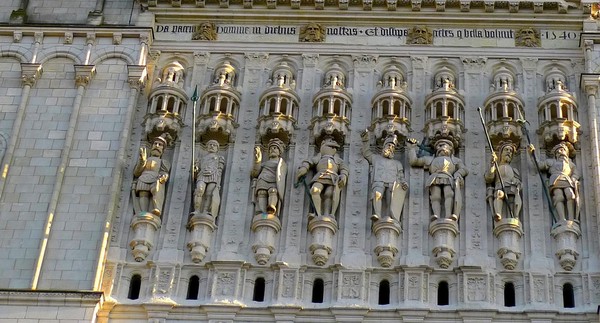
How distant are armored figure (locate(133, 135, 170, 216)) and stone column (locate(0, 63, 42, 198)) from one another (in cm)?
220

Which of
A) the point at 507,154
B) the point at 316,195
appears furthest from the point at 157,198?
the point at 507,154

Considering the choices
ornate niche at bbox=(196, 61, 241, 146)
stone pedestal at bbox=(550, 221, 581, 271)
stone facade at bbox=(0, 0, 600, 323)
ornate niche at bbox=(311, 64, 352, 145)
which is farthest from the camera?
ornate niche at bbox=(196, 61, 241, 146)

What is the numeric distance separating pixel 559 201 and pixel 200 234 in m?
6.02

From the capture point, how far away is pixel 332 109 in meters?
22.9

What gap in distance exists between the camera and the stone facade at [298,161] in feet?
67.7

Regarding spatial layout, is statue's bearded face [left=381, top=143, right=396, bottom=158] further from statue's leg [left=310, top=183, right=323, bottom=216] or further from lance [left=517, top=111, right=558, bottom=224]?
lance [left=517, top=111, right=558, bottom=224]

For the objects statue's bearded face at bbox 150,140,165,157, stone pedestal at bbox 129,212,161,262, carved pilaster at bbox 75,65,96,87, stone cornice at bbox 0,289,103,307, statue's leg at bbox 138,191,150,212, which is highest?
carved pilaster at bbox 75,65,96,87

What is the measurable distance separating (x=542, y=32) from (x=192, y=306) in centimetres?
888

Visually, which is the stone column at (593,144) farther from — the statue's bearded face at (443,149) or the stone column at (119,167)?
the stone column at (119,167)

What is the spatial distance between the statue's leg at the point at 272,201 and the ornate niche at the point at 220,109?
165 centimetres

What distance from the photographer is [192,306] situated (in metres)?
20.5

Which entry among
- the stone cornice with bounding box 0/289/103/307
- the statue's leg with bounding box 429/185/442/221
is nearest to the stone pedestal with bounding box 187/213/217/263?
the stone cornice with bounding box 0/289/103/307

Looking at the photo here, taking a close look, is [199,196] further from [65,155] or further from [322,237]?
[65,155]

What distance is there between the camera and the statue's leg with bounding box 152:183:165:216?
2177cm
